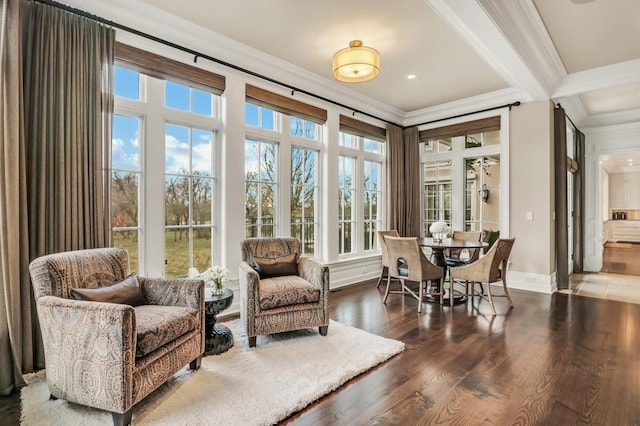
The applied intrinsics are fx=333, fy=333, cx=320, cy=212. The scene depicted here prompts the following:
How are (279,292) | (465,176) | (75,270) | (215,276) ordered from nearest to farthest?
(75,270), (215,276), (279,292), (465,176)

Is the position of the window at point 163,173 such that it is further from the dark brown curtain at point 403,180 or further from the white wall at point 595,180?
the white wall at point 595,180

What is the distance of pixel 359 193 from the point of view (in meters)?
5.62

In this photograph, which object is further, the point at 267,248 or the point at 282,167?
the point at 282,167

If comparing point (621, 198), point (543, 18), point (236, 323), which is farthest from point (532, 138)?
point (621, 198)

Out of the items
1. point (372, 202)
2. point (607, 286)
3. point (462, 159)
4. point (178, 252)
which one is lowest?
point (607, 286)

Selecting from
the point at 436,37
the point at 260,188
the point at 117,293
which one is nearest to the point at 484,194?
the point at 436,37

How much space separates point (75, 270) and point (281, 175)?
2635 mm

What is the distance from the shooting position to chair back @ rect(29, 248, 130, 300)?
6.62 feet

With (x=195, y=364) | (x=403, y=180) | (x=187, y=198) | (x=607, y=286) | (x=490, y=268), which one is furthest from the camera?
(x=403, y=180)

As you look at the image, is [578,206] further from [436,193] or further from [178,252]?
[178,252]

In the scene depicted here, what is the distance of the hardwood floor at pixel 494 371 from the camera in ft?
6.31

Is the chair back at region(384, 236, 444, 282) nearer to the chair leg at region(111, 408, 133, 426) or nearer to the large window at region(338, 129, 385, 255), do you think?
the large window at region(338, 129, 385, 255)

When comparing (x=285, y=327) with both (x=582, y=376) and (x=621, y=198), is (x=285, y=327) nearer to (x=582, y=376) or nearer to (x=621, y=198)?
(x=582, y=376)

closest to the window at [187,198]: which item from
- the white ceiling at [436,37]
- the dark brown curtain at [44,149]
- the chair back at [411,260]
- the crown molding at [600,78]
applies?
the dark brown curtain at [44,149]
